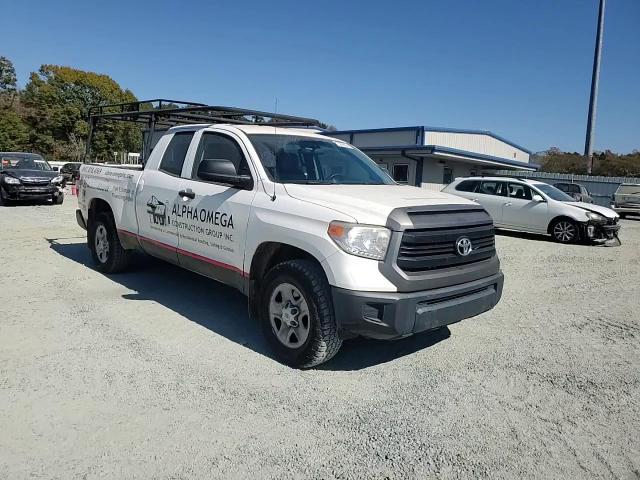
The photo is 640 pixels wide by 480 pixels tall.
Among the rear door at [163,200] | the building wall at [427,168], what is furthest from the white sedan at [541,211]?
the building wall at [427,168]

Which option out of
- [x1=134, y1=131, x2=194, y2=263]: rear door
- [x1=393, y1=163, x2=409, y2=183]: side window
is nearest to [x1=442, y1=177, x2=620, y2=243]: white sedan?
[x1=134, y1=131, x2=194, y2=263]: rear door

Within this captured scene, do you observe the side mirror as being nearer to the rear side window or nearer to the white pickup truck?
the white pickup truck

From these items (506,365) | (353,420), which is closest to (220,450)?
(353,420)

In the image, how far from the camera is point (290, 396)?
11.3ft

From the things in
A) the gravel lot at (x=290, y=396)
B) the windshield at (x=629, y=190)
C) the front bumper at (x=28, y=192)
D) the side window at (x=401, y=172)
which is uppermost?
the side window at (x=401, y=172)

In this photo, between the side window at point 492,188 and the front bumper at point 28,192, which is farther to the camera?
the front bumper at point 28,192

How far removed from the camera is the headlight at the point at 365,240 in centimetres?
349

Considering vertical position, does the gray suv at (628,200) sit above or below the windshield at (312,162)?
above

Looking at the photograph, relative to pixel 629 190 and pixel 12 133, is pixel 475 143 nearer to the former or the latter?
pixel 629 190

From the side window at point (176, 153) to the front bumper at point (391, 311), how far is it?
2.74m

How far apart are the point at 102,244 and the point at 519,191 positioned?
1120 cm

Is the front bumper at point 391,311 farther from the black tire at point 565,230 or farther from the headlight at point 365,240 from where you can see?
the black tire at point 565,230

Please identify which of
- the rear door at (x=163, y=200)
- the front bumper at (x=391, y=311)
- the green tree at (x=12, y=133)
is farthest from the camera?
the green tree at (x=12, y=133)

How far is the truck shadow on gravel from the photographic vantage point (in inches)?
167
